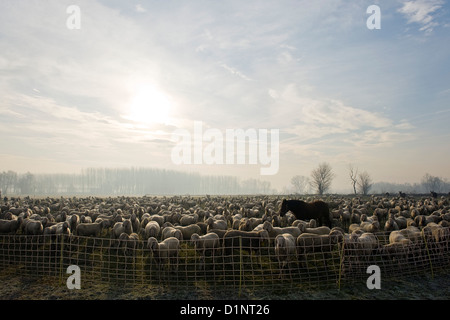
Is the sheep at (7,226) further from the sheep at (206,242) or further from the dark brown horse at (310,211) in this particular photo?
the dark brown horse at (310,211)

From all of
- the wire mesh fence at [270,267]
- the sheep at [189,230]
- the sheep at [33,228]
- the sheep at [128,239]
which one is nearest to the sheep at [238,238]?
the wire mesh fence at [270,267]

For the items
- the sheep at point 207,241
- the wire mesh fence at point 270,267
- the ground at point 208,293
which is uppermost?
the sheep at point 207,241

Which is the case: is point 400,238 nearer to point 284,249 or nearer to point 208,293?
point 284,249

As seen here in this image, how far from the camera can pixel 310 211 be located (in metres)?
20.8

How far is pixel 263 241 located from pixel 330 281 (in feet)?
12.2

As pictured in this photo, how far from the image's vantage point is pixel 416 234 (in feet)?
40.7

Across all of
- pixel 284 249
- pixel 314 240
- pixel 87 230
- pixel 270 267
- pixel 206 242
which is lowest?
pixel 270 267

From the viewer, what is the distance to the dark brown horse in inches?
818

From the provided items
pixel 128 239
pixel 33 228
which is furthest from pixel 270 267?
pixel 33 228

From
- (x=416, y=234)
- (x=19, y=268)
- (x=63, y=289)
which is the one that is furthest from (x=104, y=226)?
(x=416, y=234)

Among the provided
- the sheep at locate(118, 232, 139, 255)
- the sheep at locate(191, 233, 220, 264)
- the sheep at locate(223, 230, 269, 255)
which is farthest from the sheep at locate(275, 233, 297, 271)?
the sheep at locate(118, 232, 139, 255)

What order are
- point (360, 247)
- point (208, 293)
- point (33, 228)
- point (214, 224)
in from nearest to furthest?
point (208, 293)
point (360, 247)
point (33, 228)
point (214, 224)

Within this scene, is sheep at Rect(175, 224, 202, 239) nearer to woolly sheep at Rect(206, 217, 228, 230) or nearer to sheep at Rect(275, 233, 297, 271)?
woolly sheep at Rect(206, 217, 228, 230)

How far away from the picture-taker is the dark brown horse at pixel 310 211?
20766mm
